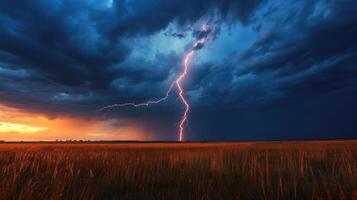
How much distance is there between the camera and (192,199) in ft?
→ 16.3

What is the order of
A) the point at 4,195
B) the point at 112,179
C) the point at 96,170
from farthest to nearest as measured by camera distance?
the point at 96,170 → the point at 112,179 → the point at 4,195

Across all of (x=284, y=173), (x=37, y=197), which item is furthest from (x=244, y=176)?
(x=37, y=197)

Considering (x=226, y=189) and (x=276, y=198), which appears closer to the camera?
(x=276, y=198)

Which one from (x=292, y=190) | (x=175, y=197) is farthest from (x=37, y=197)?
(x=292, y=190)

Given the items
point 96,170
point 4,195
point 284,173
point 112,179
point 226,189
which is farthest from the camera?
point 96,170

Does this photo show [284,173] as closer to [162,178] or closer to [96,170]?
[162,178]

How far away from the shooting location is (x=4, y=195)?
3463 millimetres

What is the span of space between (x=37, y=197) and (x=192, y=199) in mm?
2233

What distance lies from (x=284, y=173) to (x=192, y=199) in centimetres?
388

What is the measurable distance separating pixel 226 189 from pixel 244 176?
5.75 ft

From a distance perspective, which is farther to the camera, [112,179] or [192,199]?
[112,179]

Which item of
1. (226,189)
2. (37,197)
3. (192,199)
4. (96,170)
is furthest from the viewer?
(96,170)

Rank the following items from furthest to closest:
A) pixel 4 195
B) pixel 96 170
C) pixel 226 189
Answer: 1. pixel 96 170
2. pixel 226 189
3. pixel 4 195

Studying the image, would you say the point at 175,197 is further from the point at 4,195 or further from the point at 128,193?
the point at 4,195
